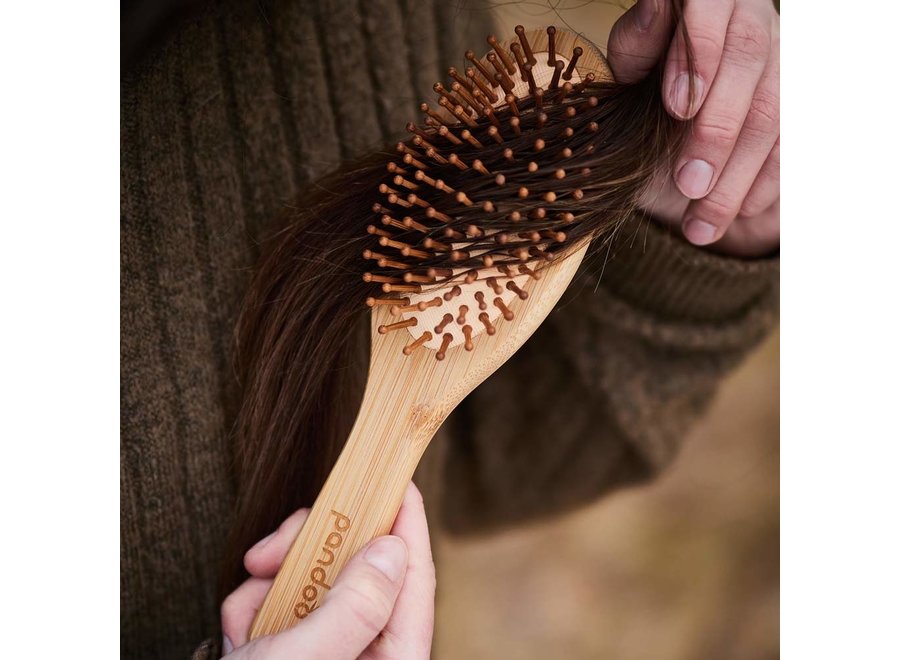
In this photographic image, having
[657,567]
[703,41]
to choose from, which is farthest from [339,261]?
[657,567]

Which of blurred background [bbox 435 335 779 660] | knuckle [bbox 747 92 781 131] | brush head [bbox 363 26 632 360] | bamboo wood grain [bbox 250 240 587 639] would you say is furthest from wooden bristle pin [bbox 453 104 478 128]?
blurred background [bbox 435 335 779 660]

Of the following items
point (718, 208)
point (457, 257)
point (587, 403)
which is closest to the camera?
point (457, 257)

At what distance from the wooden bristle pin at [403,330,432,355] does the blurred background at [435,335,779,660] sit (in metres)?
0.34

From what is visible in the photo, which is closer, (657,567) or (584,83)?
(584,83)

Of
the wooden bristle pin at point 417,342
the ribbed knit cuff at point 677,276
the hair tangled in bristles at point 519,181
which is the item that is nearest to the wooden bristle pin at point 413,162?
the hair tangled in bristles at point 519,181

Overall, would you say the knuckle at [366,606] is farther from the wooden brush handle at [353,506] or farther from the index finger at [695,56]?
the index finger at [695,56]

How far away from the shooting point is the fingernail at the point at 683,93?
1.27ft

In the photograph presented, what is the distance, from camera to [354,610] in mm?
354

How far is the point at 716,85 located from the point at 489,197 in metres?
0.18

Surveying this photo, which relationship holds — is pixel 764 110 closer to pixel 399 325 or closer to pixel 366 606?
pixel 399 325

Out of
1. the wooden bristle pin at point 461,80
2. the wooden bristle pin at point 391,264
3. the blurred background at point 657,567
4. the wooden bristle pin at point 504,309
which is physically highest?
the wooden bristle pin at point 461,80

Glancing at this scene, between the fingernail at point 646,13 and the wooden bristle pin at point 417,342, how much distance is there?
0.24 m
